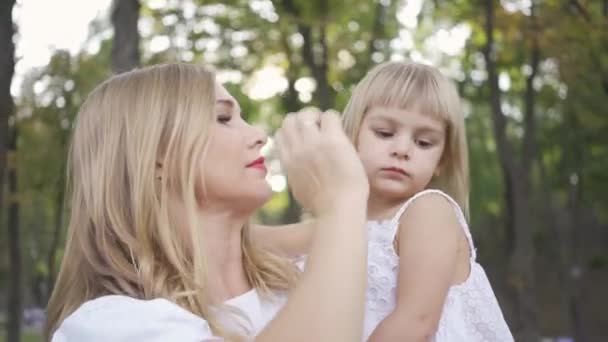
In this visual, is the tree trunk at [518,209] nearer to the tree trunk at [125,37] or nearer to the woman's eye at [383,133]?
the tree trunk at [125,37]

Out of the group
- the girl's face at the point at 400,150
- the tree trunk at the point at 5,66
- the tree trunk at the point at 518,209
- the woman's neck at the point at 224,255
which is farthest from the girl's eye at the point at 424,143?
the tree trunk at the point at 518,209

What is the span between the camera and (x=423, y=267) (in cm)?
259

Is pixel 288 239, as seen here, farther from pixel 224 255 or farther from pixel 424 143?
pixel 224 255

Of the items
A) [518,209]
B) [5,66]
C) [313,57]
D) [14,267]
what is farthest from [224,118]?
[14,267]

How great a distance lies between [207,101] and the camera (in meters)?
2.25

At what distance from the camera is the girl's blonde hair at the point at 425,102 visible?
289cm

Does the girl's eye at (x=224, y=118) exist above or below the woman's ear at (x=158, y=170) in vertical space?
above

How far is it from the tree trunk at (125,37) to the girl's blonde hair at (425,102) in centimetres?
576

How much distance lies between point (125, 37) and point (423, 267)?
6.57 meters

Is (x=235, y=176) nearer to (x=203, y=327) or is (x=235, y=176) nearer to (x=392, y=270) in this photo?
(x=203, y=327)

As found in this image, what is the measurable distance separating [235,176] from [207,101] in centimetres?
17

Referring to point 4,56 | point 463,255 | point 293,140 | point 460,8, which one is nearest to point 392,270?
point 463,255

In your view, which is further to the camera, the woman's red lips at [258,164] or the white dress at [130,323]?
the woman's red lips at [258,164]

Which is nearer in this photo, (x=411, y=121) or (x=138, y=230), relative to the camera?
(x=138, y=230)
